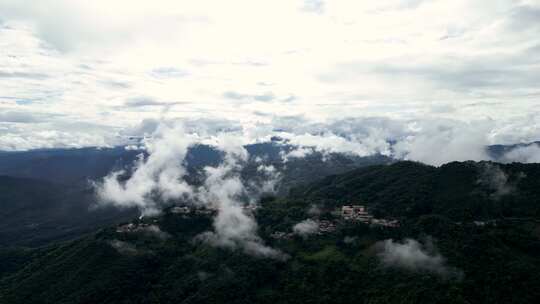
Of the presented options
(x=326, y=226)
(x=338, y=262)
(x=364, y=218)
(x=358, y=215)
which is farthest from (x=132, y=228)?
(x=364, y=218)

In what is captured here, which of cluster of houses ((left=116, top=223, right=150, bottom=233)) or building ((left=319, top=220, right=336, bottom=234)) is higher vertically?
building ((left=319, top=220, right=336, bottom=234))

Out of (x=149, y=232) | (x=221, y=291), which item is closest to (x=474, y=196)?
(x=221, y=291)

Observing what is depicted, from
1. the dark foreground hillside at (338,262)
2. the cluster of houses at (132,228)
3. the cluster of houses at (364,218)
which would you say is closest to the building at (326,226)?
the dark foreground hillside at (338,262)

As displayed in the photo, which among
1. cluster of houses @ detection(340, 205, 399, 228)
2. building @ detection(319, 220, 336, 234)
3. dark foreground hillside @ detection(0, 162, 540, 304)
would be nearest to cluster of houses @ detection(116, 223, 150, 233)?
dark foreground hillside @ detection(0, 162, 540, 304)

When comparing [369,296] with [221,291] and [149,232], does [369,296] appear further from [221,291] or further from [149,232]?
[149,232]

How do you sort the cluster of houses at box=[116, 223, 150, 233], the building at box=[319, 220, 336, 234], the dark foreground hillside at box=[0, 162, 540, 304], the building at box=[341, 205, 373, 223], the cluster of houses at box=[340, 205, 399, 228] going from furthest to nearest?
Answer: the cluster of houses at box=[116, 223, 150, 233], the building at box=[341, 205, 373, 223], the building at box=[319, 220, 336, 234], the cluster of houses at box=[340, 205, 399, 228], the dark foreground hillside at box=[0, 162, 540, 304]

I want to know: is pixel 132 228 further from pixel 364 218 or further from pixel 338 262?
pixel 364 218

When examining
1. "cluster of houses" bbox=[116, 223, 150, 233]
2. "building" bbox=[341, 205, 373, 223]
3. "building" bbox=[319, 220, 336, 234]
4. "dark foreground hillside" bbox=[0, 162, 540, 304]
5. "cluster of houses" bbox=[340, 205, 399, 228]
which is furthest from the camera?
"cluster of houses" bbox=[116, 223, 150, 233]

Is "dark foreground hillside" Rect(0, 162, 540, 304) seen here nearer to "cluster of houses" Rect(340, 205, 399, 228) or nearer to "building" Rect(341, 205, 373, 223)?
"cluster of houses" Rect(340, 205, 399, 228)
